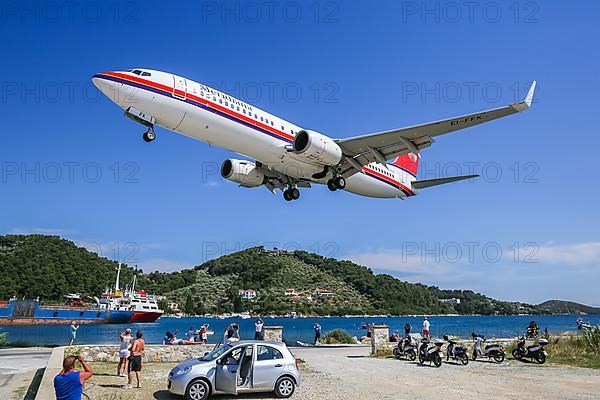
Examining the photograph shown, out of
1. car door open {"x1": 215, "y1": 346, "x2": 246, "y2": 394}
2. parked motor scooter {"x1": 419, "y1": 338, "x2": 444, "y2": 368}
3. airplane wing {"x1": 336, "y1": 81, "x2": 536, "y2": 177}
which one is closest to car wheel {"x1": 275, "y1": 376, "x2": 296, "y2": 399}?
car door open {"x1": 215, "y1": 346, "x2": 246, "y2": 394}

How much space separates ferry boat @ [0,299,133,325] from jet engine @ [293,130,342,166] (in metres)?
78.5

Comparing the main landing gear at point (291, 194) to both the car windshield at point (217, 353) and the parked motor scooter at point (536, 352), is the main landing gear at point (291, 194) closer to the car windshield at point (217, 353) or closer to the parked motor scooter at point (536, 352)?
the parked motor scooter at point (536, 352)

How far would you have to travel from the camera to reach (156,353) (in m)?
19.0

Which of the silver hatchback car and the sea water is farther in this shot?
the sea water

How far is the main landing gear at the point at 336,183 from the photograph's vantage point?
87.0 feet

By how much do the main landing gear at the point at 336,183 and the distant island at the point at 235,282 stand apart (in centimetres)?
10633

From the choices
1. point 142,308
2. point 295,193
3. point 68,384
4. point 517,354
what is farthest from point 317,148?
point 142,308

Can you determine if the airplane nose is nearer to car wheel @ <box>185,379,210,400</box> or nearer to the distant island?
car wheel @ <box>185,379,210,400</box>

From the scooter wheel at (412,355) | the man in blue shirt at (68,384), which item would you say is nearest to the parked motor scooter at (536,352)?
the scooter wheel at (412,355)

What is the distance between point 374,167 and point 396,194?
2928 millimetres

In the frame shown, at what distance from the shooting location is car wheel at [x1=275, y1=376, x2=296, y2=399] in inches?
478

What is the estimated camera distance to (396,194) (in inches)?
1252

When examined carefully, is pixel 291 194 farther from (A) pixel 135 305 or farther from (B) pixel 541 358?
(A) pixel 135 305

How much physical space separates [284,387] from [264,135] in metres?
13.2
